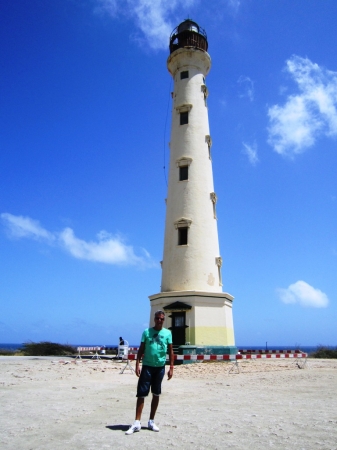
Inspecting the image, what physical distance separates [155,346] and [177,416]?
145cm

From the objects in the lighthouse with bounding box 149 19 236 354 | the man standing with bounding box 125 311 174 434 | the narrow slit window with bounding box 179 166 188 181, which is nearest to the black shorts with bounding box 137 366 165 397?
the man standing with bounding box 125 311 174 434

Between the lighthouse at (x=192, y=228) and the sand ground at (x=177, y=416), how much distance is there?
35.0 ft

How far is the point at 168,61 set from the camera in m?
30.1

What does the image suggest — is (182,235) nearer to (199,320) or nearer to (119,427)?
(199,320)

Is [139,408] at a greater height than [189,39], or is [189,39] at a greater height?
[189,39]

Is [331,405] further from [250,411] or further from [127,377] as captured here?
[127,377]

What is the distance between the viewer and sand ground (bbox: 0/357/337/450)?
5.12 metres

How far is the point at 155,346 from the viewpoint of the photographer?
637 cm

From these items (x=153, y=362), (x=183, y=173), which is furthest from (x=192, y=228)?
(x=153, y=362)

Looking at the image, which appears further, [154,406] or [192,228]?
[192,228]

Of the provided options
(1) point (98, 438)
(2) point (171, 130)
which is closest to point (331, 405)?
(1) point (98, 438)

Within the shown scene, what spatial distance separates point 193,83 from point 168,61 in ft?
10.7

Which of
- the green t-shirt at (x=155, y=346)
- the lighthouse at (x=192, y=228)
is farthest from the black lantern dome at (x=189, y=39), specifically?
the green t-shirt at (x=155, y=346)

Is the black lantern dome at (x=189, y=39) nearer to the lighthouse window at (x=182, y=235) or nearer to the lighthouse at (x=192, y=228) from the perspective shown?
the lighthouse at (x=192, y=228)
